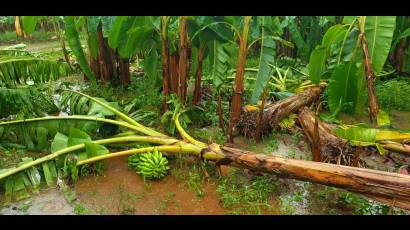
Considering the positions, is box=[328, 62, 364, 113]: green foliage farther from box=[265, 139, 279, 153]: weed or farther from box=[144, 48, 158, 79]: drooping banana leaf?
box=[144, 48, 158, 79]: drooping banana leaf

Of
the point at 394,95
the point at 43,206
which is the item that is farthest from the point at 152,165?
the point at 394,95

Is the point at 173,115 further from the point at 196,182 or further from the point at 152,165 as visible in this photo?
the point at 196,182

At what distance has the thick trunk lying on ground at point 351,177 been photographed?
9.84ft

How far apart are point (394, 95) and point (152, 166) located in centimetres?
430

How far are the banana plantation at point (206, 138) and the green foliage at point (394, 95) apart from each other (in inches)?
7.0

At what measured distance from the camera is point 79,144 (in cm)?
387

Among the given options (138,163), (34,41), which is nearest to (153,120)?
(138,163)

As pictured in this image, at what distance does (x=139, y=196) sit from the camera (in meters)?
3.69

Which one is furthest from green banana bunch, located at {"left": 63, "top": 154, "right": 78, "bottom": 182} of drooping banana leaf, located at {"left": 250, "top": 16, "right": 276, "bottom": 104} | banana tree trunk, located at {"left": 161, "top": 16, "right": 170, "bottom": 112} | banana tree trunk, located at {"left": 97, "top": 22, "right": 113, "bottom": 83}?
banana tree trunk, located at {"left": 97, "top": 22, "right": 113, "bottom": 83}

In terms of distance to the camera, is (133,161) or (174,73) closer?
(133,161)

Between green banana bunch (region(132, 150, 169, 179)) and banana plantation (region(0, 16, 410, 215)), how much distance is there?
1cm

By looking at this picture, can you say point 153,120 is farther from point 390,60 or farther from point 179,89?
point 390,60
